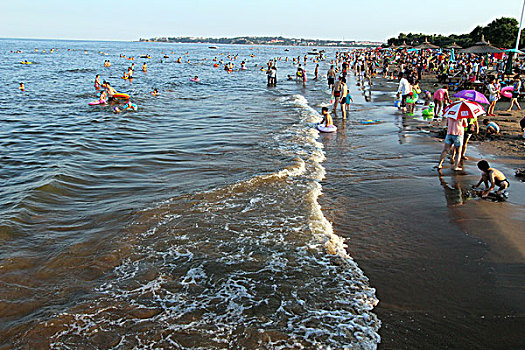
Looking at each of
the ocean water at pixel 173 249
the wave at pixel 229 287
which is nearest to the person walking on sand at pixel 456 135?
the ocean water at pixel 173 249

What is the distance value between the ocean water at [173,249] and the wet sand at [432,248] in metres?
0.35

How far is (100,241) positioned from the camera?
635 centimetres

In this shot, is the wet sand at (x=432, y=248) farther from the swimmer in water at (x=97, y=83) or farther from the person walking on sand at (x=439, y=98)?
the swimmer in water at (x=97, y=83)

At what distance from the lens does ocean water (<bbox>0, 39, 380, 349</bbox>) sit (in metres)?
4.34

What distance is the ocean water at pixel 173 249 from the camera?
434cm

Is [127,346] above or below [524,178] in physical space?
below

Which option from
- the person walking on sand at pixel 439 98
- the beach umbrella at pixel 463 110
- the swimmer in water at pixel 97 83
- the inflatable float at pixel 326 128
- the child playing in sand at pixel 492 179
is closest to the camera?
the child playing in sand at pixel 492 179

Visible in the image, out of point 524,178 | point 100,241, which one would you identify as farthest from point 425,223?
point 100,241

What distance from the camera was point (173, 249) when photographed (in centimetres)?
605

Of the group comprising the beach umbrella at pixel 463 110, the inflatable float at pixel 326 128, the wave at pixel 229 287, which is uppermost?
the beach umbrella at pixel 463 110

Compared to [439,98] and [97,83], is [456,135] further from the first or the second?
[97,83]

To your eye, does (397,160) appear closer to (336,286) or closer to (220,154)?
(220,154)

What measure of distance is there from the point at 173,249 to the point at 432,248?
4170mm

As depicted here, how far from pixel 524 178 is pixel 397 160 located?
3028 mm
